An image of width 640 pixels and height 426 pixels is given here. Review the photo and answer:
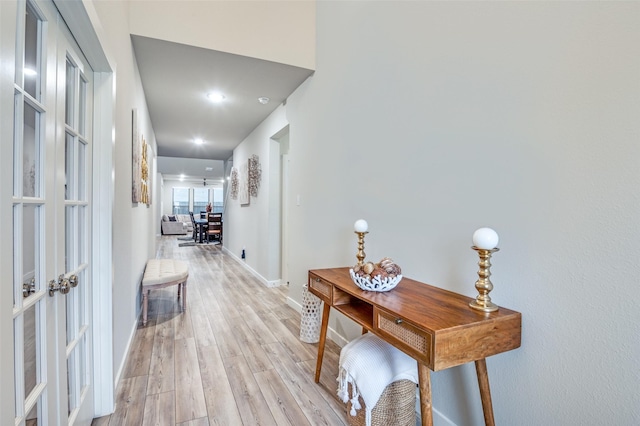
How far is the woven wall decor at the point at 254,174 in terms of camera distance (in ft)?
15.5

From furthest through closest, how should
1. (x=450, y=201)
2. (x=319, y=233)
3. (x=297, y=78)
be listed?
(x=297, y=78), (x=319, y=233), (x=450, y=201)

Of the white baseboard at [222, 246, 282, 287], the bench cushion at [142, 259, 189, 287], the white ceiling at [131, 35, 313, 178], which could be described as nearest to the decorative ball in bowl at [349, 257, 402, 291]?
the white ceiling at [131, 35, 313, 178]

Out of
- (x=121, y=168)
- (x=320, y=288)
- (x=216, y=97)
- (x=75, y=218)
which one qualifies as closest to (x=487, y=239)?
(x=320, y=288)

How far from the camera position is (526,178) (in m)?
1.16

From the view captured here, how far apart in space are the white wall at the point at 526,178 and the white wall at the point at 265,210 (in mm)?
2285

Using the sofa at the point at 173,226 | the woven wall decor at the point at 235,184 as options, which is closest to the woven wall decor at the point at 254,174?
the woven wall decor at the point at 235,184

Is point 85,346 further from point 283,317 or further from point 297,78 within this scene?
point 297,78

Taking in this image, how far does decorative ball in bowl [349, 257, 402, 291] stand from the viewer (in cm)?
147

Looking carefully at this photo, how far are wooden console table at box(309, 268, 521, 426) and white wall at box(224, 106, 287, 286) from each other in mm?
2900

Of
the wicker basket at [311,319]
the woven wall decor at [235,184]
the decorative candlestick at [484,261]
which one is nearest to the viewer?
the decorative candlestick at [484,261]

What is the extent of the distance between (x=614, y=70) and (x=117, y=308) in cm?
254

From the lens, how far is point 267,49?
104 inches

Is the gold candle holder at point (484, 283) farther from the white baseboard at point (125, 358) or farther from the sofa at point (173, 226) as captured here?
the sofa at point (173, 226)

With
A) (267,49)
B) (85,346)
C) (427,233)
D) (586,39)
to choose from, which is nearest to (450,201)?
(427,233)
